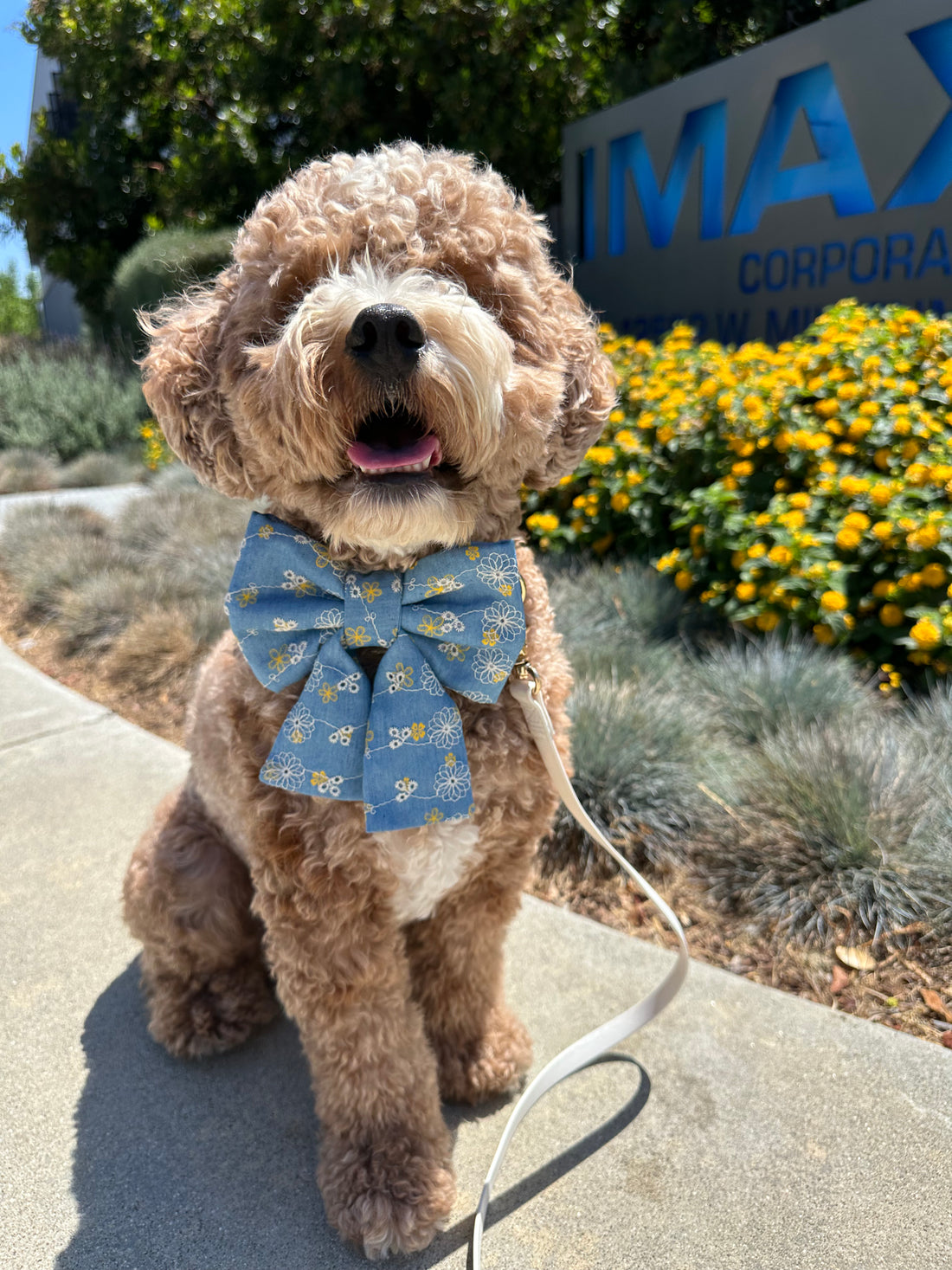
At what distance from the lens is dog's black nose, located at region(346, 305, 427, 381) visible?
1404 mm

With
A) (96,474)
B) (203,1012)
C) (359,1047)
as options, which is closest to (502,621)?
(359,1047)

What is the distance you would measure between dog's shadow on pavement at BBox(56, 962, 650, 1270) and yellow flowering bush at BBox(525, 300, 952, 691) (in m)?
2.18

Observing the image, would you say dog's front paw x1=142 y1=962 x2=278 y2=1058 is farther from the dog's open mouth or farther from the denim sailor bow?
the dog's open mouth

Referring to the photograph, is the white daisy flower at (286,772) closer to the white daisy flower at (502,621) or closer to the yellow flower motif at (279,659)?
the yellow flower motif at (279,659)

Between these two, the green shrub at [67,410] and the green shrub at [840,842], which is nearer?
the green shrub at [840,842]

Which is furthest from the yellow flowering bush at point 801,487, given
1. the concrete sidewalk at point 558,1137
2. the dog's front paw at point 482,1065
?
the dog's front paw at point 482,1065

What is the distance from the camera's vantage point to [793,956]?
2.52 meters

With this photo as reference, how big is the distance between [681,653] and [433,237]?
106 inches

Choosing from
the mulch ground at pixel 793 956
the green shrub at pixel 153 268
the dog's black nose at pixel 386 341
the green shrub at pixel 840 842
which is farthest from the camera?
the green shrub at pixel 153 268

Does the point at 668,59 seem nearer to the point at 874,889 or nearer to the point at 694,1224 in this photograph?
the point at 874,889

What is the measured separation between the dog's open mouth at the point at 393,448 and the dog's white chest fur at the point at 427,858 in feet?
2.22

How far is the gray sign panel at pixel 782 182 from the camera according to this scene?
5184mm

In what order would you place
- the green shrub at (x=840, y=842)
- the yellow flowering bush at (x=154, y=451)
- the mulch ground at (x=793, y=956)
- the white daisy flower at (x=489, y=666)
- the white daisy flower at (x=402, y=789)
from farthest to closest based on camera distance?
1. the yellow flowering bush at (x=154, y=451)
2. the green shrub at (x=840, y=842)
3. the mulch ground at (x=793, y=956)
4. the white daisy flower at (x=489, y=666)
5. the white daisy flower at (x=402, y=789)

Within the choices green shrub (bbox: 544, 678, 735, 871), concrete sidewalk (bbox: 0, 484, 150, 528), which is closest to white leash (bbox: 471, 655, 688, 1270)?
green shrub (bbox: 544, 678, 735, 871)
